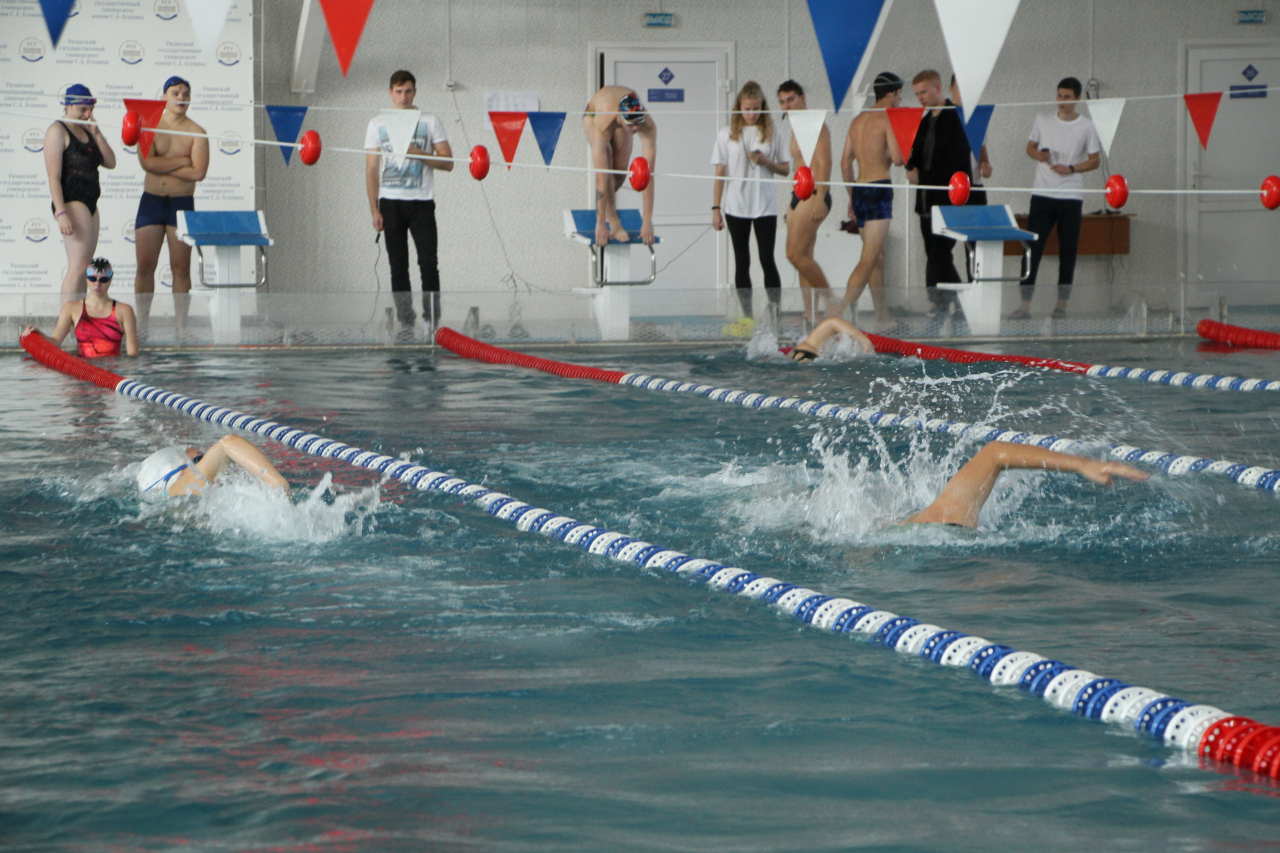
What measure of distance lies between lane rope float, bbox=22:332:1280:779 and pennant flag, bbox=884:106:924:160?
419 cm

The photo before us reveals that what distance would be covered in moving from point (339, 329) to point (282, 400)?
102 inches

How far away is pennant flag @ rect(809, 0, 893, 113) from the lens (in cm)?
704

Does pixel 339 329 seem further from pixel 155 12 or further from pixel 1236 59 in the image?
pixel 1236 59

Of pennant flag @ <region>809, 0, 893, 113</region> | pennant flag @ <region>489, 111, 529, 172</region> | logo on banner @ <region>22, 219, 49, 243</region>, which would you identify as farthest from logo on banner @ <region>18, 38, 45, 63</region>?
pennant flag @ <region>809, 0, 893, 113</region>

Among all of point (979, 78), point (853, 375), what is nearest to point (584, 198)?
point (853, 375)

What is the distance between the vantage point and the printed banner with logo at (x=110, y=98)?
36.5 feet

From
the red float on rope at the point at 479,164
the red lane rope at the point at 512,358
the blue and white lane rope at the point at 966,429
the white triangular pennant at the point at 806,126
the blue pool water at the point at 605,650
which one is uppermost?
the white triangular pennant at the point at 806,126

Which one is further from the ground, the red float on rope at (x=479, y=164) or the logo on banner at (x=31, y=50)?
the logo on banner at (x=31, y=50)

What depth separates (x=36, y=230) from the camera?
1133 centimetres

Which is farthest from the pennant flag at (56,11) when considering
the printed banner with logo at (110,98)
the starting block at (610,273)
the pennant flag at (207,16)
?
the printed banner with logo at (110,98)

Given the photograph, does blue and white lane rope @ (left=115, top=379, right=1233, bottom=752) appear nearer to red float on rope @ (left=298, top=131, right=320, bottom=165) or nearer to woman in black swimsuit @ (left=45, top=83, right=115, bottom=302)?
red float on rope @ (left=298, top=131, right=320, bottom=165)

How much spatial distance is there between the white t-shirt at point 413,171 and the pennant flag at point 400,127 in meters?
1.19

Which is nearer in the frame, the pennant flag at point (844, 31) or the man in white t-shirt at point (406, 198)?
the pennant flag at point (844, 31)

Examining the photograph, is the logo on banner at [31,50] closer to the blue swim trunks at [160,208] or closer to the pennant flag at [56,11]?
the blue swim trunks at [160,208]
